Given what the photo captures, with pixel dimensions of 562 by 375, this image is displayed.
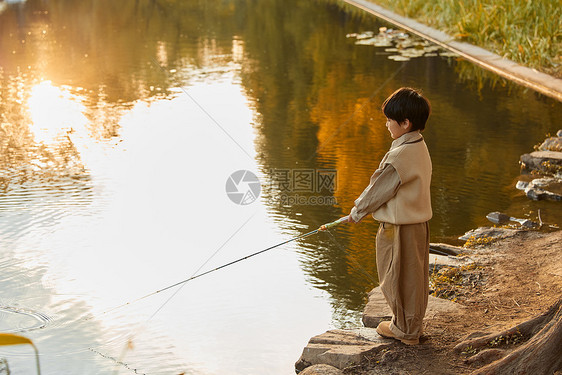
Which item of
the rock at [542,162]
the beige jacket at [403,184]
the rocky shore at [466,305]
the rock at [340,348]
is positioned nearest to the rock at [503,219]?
the rocky shore at [466,305]

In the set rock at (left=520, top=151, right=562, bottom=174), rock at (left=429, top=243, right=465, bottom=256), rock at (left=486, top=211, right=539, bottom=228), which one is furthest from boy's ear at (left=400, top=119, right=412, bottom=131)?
rock at (left=520, top=151, right=562, bottom=174)

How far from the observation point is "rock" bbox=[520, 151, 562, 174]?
25.0 ft

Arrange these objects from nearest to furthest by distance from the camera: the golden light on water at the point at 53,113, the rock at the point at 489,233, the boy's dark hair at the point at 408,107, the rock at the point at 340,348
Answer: the boy's dark hair at the point at 408,107
the rock at the point at 340,348
the rock at the point at 489,233
the golden light on water at the point at 53,113

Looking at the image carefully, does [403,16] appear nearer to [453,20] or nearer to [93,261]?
[453,20]

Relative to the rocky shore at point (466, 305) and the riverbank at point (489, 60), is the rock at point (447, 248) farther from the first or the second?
the riverbank at point (489, 60)

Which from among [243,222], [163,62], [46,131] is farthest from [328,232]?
[163,62]

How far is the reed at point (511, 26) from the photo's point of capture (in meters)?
12.8

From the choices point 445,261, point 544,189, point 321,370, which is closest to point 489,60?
point 544,189

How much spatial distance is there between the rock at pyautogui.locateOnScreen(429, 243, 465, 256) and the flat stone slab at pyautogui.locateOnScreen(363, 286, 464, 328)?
1.01 m

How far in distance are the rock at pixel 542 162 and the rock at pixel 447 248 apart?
7.84 feet

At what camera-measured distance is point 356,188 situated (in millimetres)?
7180

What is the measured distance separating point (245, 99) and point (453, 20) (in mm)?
7599

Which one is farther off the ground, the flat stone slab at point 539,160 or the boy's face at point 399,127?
the boy's face at point 399,127

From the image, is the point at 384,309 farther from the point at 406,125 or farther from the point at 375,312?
the point at 406,125
